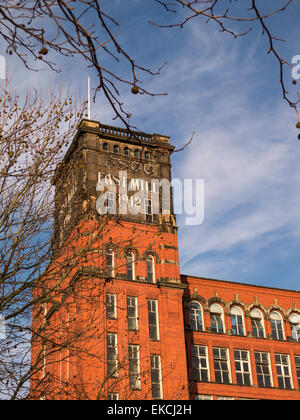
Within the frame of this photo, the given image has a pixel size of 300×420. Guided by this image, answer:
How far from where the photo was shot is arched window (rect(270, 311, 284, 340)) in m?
41.6

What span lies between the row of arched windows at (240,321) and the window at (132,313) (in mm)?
5410

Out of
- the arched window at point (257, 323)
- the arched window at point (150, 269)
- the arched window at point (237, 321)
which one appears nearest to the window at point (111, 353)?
the arched window at point (150, 269)

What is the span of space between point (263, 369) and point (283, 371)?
5.69 feet

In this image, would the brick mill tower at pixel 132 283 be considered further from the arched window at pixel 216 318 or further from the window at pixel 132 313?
the arched window at pixel 216 318

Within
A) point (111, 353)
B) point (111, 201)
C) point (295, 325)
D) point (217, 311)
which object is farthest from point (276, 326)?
point (111, 201)

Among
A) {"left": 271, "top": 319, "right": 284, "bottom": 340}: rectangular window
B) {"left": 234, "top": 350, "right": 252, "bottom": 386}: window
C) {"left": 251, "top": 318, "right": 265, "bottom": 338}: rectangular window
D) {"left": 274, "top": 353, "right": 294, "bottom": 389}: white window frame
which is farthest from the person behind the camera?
{"left": 271, "top": 319, "right": 284, "bottom": 340}: rectangular window

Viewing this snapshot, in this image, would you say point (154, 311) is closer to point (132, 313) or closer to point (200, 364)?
point (132, 313)

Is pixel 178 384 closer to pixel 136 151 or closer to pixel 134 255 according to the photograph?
pixel 134 255

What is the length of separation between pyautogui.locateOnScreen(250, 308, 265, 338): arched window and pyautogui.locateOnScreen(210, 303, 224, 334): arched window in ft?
8.49

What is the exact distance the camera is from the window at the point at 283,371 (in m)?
39.7

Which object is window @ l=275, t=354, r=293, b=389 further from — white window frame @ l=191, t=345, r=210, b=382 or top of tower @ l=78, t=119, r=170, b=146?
top of tower @ l=78, t=119, r=170, b=146

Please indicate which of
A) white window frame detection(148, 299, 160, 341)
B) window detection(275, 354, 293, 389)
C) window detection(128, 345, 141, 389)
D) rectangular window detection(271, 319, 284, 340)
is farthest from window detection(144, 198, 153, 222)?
window detection(275, 354, 293, 389)

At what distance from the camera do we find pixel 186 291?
39.5m

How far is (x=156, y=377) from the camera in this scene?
111 feet
